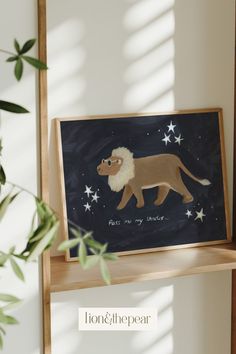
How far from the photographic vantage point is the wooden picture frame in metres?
2.00

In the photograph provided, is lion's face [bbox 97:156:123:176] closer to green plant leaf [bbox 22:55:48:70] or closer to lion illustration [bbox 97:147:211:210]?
lion illustration [bbox 97:147:211:210]

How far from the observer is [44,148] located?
176 cm

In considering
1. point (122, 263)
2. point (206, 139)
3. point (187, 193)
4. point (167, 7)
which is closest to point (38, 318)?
point (122, 263)

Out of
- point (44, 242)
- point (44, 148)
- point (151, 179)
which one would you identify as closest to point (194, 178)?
point (151, 179)

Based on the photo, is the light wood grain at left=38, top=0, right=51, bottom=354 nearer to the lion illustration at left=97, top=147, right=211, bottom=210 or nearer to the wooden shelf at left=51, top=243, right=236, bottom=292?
the wooden shelf at left=51, top=243, right=236, bottom=292

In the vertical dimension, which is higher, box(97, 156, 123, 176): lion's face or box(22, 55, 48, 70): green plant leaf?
box(22, 55, 48, 70): green plant leaf

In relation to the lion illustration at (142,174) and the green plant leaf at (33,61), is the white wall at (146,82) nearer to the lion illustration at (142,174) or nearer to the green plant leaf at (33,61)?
the lion illustration at (142,174)

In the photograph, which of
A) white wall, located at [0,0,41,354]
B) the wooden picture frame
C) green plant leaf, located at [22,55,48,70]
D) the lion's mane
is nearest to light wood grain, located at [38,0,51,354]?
white wall, located at [0,0,41,354]

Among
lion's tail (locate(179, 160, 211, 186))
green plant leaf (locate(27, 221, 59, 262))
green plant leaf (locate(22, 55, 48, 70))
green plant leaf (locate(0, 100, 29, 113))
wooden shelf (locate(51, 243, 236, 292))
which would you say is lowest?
wooden shelf (locate(51, 243, 236, 292))

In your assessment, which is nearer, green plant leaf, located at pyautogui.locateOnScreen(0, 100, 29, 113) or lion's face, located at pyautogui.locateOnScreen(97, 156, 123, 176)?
green plant leaf, located at pyautogui.locateOnScreen(0, 100, 29, 113)

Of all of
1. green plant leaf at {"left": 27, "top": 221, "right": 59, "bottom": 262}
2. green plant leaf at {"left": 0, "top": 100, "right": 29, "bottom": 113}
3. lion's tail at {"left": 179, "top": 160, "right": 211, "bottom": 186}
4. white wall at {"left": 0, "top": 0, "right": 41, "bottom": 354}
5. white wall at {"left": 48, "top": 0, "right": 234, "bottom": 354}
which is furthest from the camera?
lion's tail at {"left": 179, "top": 160, "right": 211, "bottom": 186}

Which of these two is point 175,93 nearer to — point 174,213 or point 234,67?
point 234,67

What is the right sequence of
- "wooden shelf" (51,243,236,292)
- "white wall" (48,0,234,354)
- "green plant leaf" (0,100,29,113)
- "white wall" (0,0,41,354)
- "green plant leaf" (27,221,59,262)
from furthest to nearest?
"white wall" (48,0,234,354)
"wooden shelf" (51,243,236,292)
"white wall" (0,0,41,354)
"green plant leaf" (0,100,29,113)
"green plant leaf" (27,221,59,262)

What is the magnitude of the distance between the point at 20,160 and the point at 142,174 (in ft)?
1.42
